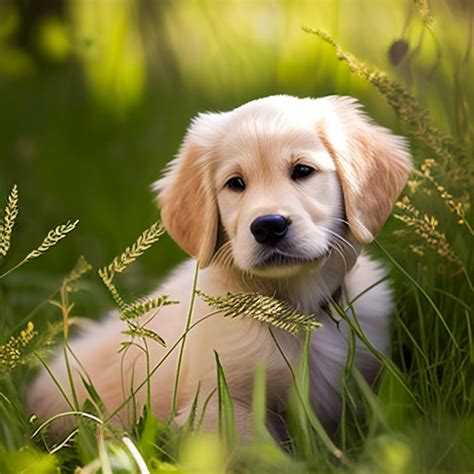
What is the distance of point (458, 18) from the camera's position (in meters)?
4.14

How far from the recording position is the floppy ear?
3.46 meters

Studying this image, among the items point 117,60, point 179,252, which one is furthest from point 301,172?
point 117,60

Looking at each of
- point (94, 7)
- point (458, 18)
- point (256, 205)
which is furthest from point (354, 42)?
point (94, 7)

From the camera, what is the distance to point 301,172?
3.40m

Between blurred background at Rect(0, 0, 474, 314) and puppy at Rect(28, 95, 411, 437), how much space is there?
1.20ft

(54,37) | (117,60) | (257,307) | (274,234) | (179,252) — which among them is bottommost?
(179,252)

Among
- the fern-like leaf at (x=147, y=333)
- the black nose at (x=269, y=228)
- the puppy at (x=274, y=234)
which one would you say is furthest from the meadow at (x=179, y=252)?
the black nose at (x=269, y=228)

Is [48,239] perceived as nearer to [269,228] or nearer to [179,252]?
[269,228]

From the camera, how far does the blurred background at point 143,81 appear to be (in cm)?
406

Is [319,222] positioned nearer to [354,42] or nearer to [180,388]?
[180,388]

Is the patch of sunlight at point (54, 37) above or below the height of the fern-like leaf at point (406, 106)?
below

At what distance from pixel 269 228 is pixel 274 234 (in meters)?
0.03

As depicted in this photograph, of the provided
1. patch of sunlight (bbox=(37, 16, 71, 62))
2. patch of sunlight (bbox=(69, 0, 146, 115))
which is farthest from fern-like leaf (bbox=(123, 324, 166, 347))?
patch of sunlight (bbox=(37, 16, 71, 62))

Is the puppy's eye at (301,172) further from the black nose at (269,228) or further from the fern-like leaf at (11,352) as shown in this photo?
the fern-like leaf at (11,352)
